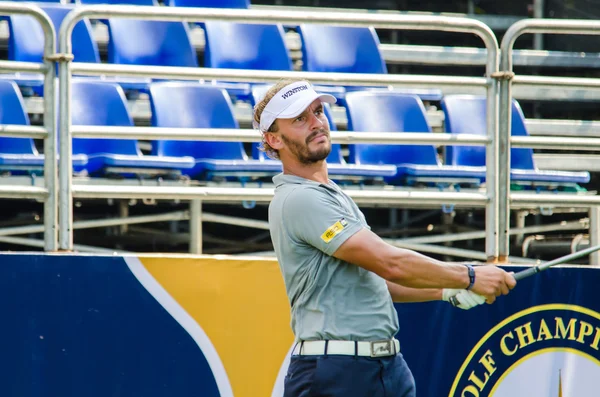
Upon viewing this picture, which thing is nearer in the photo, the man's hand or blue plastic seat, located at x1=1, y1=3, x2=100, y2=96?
the man's hand

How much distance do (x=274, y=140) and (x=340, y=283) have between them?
1.77 ft

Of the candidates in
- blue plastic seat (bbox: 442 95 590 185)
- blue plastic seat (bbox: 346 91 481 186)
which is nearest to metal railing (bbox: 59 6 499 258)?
blue plastic seat (bbox: 346 91 481 186)

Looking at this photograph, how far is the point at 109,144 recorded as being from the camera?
5.20 meters

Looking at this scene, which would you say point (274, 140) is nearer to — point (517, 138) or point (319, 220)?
point (319, 220)

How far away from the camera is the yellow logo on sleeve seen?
2682mm

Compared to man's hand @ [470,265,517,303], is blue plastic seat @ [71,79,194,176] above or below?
above

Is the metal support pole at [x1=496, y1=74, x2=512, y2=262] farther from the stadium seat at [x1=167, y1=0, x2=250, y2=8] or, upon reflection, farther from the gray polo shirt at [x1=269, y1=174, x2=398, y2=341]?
the stadium seat at [x1=167, y1=0, x2=250, y2=8]

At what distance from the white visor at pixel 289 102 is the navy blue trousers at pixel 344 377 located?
0.78 meters

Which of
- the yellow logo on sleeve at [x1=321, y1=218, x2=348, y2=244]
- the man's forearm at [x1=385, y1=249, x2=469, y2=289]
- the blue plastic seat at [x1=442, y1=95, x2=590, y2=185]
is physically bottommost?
the man's forearm at [x1=385, y1=249, x2=469, y2=289]

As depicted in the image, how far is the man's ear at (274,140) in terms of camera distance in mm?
2967

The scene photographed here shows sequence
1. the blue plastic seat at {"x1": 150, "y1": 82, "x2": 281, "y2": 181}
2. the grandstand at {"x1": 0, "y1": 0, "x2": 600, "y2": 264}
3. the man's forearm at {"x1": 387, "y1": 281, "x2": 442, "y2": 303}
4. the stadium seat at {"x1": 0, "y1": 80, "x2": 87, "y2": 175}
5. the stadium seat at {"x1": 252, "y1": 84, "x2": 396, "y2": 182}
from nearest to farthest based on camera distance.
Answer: the man's forearm at {"x1": 387, "y1": 281, "x2": 442, "y2": 303}
the grandstand at {"x1": 0, "y1": 0, "x2": 600, "y2": 264}
the stadium seat at {"x1": 0, "y1": 80, "x2": 87, "y2": 175}
the stadium seat at {"x1": 252, "y1": 84, "x2": 396, "y2": 182}
the blue plastic seat at {"x1": 150, "y1": 82, "x2": 281, "y2": 181}

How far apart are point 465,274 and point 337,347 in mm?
452

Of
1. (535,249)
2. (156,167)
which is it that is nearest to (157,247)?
(156,167)

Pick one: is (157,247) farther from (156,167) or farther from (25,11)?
(25,11)
